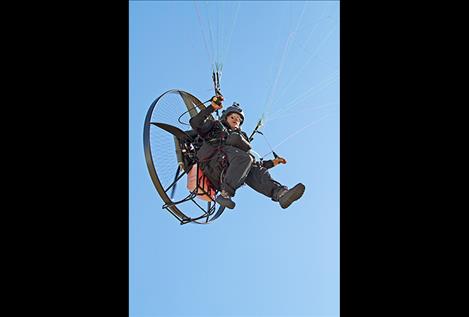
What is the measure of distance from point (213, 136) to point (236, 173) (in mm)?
514

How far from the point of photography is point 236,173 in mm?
5609

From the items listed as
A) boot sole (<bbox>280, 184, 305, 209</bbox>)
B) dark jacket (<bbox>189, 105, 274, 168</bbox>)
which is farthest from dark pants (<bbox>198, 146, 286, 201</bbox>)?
boot sole (<bbox>280, 184, 305, 209</bbox>)

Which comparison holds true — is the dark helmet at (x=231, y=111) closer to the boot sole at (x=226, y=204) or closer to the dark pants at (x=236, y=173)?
the dark pants at (x=236, y=173)

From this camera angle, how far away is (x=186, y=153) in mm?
5988

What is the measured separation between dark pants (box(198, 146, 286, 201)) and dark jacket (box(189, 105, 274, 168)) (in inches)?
2.3

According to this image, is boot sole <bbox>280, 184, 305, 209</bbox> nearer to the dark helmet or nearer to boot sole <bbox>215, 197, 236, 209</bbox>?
boot sole <bbox>215, 197, 236, 209</bbox>

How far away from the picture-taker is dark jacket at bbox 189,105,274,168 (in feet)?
19.0

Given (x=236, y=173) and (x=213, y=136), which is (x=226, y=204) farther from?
(x=213, y=136)

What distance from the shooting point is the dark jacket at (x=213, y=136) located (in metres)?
5.80
